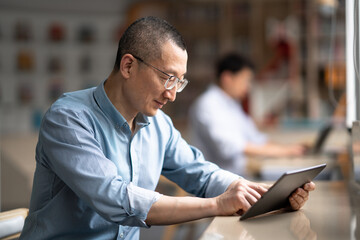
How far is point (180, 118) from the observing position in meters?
8.35

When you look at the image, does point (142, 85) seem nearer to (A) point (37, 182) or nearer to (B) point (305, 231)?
(A) point (37, 182)

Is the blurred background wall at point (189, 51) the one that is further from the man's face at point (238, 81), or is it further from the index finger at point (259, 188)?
the index finger at point (259, 188)

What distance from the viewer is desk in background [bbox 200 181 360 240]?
1043mm

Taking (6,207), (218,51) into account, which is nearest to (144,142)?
(6,207)

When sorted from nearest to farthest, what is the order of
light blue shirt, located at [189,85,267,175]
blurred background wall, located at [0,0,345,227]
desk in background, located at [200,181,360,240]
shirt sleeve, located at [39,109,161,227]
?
desk in background, located at [200,181,360,240] < shirt sleeve, located at [39,109,161,227] < light blue shirt, located at [189,85,267,175] < blurred background wall, located at [0,0,345,227]

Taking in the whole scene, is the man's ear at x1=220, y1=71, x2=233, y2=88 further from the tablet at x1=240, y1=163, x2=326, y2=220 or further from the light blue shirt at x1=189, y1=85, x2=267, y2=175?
the tablet at x1=240, y1=163, x2=326, y2=220

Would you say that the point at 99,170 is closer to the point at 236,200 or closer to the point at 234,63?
the point at 236,200

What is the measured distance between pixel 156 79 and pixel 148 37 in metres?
0.12

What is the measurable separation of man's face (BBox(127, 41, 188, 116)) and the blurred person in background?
6.80 ft

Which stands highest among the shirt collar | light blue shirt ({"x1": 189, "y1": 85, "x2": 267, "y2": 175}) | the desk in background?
the shirt collar

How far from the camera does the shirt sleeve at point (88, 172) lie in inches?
45.1

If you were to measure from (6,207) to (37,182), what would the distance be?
142 inches

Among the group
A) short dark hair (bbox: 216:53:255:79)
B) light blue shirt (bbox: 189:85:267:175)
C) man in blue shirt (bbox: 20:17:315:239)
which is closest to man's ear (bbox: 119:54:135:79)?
man in blue shirt (bbox: 20:17:315:239)

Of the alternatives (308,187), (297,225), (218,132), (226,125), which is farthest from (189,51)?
(297,225)
